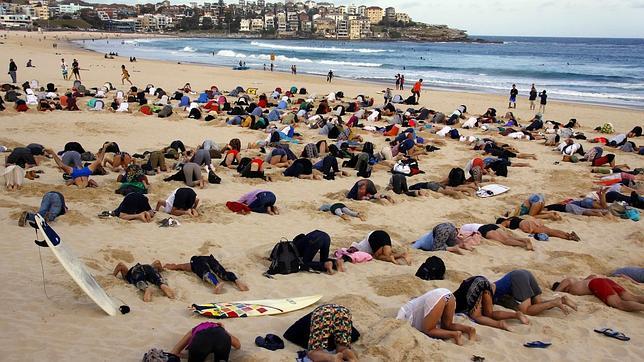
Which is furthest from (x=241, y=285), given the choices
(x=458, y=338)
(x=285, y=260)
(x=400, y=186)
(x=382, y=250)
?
(x=400, y=186)

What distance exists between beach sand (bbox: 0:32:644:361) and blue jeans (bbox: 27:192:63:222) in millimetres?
171

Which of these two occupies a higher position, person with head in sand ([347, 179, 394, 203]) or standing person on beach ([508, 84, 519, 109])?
standing person on beach ([508, 84, 519, 109])

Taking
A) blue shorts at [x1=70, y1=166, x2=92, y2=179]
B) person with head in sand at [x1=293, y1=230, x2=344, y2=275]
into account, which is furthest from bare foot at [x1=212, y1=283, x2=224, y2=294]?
blue shorts at [x1=70, y1=166, x2=92, y2=179]

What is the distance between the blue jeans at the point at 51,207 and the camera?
8852mm

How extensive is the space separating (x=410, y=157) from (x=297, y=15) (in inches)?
7170

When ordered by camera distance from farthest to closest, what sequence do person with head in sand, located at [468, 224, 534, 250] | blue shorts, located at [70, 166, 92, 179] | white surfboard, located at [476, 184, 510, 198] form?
white surfboard, located at [476, 184, 510, 198] < blue shorts, located at [70, 166, 92, 179] < person with head in sand, located at [468, 224, 534, 250]

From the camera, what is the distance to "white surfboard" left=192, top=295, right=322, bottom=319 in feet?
20.3

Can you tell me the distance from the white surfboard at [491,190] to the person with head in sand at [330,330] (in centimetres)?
745

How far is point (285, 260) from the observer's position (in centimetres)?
770

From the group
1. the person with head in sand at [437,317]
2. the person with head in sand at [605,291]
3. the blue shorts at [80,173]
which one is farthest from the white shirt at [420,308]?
the blue shorts at [80,173]

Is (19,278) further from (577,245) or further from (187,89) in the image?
(187,89)

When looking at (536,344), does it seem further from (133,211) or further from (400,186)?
(133,211)

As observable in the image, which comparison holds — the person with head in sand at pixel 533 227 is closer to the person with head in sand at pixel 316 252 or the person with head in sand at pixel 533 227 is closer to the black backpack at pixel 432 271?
the black backpack at pixel 432 271

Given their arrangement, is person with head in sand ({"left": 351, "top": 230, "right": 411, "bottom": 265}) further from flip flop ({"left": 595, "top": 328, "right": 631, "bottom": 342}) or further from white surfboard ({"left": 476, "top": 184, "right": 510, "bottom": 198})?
white surfboard ({"left": 476, "top": 184, "right": 510, "bottom": 198})
